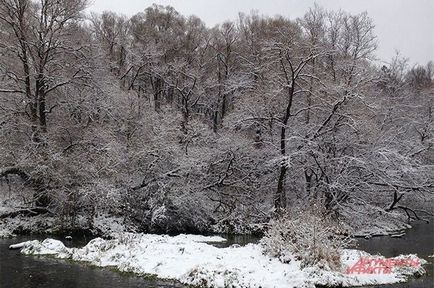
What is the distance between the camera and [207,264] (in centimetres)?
1479

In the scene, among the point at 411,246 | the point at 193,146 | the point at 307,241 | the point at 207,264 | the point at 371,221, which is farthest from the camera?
the point at 193,146

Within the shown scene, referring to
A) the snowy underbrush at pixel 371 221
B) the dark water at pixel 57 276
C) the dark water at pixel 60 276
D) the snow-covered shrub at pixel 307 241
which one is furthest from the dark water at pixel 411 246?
the dark water at pixel 57 276

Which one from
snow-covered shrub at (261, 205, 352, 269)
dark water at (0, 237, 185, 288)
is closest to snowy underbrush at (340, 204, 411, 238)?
snow-covered shrub at (261, 205, 352, 269)

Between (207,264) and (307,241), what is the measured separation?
3323mm

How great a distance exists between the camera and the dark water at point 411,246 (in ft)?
52.1

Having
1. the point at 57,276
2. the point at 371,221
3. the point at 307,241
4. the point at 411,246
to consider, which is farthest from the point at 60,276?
the point at 371,221

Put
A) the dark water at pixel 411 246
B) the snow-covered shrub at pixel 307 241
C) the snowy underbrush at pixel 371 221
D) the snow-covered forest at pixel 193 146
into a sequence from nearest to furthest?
the snow-covered shrub at pixel 307 241 < the dark water at pixel 411 246 < the snow-covered forest at pixel 193 146 < the snowy underbrush at pixel 371 221

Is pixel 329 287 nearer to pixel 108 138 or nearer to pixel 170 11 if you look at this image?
pixel 108 138

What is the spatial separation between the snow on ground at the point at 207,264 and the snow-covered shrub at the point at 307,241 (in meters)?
0.35

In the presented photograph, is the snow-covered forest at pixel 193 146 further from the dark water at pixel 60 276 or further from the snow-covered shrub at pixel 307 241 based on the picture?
the snow-covered shrub at pixel 307 241

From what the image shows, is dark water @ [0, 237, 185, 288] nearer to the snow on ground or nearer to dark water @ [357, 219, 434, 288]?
the snow on ground

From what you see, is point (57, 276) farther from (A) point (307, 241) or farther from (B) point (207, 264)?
(A) point (307, 241)

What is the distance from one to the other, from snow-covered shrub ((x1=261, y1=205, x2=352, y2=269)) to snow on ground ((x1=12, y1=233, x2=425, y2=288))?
1.15 ft

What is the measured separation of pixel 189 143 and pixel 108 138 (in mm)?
6210
